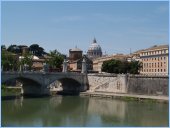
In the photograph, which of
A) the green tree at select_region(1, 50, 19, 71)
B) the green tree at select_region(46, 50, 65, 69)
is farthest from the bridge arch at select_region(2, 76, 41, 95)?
the green tree at select_region(46, 50, 65, 69)

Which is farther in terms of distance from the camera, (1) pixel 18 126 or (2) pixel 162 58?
(2) pixel 162 58

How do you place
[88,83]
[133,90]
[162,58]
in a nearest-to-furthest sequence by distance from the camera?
1. [133,90]
2. [88,83]
3. [162,58]

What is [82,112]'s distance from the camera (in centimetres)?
1709

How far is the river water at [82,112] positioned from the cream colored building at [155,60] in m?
10.7

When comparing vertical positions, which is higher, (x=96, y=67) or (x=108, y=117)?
(x=96, y=67)

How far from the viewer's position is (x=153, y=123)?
555 inches

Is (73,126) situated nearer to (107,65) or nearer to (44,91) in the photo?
(44,91)

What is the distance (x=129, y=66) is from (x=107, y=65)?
2.51 m

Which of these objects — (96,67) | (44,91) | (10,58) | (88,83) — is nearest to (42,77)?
(44,91)

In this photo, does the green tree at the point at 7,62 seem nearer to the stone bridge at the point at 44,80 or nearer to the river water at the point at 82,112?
the stone bridge at the point at 44,80

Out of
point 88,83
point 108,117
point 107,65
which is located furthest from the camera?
point 107,65

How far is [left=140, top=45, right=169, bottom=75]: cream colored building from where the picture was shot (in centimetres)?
3109

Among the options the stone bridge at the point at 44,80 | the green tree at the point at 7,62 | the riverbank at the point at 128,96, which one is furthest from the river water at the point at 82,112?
the green tree at the point at 7,62

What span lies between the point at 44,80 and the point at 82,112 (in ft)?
23.7
